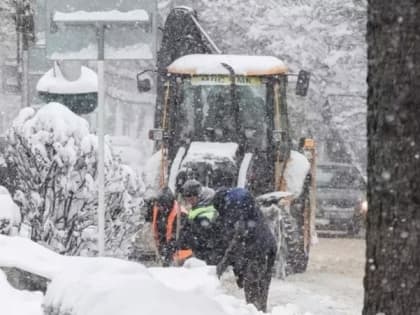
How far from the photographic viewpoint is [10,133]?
427 inches

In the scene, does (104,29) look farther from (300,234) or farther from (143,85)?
(300,234)

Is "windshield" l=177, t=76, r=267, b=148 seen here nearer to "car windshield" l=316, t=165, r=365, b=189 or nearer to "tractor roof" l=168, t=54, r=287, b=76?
"tractor roof" l=168, t=54, r=287, b=76

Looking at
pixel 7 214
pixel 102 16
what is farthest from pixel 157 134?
pixel 102 16

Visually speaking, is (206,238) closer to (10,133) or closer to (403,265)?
(10,133)

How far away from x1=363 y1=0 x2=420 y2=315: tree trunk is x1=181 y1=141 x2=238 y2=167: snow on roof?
9659 mm

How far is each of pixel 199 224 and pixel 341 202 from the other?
10.9 m

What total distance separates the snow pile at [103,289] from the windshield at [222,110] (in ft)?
24.1

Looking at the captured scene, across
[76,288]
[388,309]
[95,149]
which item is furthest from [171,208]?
[388,309]

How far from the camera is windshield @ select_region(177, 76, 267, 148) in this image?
1476 cm

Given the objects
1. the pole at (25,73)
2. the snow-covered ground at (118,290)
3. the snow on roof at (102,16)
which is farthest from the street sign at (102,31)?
the pole at (25,73)

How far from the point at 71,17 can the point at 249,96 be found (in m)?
5.68

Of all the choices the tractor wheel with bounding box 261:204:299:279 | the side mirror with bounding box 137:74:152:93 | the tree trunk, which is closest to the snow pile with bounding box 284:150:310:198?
the tractor wheel with bounding box 261:204:299:279

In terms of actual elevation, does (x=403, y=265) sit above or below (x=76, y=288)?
above

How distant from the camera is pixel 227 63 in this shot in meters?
15.1
